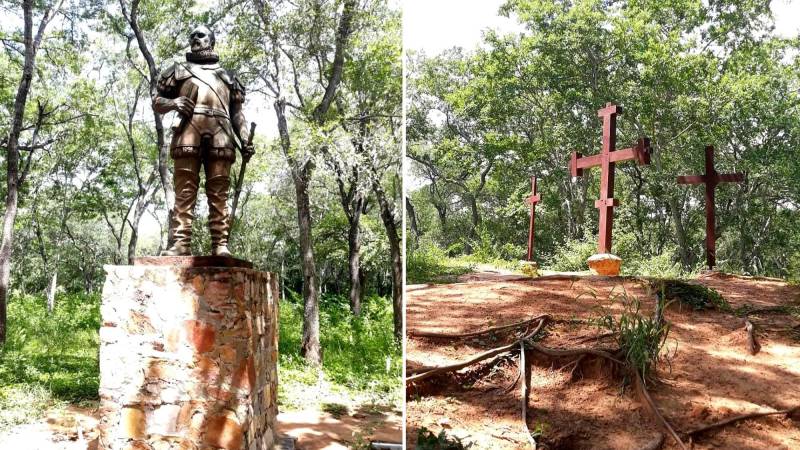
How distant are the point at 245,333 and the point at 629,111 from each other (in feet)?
7.01

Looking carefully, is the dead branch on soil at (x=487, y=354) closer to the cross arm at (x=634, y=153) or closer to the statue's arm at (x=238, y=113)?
the cross arm at (x=634, y=153)

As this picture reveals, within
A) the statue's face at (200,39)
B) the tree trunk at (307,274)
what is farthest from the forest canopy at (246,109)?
the statue's face at (200,39)

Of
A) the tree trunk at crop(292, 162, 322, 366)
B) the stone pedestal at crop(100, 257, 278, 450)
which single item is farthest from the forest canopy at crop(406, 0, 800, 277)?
the tree trunk at crop(292, 162, 322, 366)

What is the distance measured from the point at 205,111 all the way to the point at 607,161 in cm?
225

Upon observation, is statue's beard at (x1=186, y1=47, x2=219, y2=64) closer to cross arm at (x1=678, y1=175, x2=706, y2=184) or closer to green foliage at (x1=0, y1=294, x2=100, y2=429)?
cross arm at (x1=678, y1=175, x2=706, y2=184)

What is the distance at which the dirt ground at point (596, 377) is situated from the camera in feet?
4.73

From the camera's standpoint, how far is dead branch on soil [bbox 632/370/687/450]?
1421mm

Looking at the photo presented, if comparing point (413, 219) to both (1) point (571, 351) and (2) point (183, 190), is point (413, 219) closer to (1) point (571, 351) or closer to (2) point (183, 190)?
(1) point (571, 351)

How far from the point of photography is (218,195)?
340 centimetres

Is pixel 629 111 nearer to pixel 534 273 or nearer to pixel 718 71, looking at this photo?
pixel 718 71

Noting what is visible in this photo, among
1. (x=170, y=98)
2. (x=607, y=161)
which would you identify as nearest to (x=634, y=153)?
(x=607, y=161)

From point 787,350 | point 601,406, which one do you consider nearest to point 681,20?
point 787,350

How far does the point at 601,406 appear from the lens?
153 cm

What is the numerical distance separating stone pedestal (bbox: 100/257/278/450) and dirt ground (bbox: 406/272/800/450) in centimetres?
150
